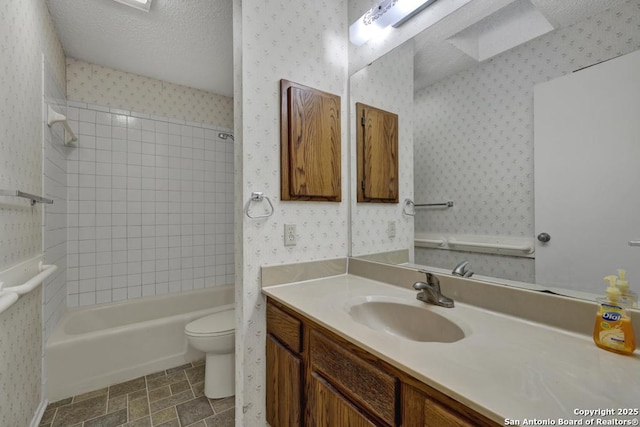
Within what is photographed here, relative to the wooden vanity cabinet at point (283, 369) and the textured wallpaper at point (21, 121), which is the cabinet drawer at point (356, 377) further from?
the textured wallpaper at point (21, 121)

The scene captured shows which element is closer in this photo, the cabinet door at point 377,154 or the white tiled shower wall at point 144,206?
A: the cabinet door at point 377,154

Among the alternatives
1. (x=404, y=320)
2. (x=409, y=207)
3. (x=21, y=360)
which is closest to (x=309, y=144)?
(x=409, y=207)

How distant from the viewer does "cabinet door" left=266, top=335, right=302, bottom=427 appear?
1096mm

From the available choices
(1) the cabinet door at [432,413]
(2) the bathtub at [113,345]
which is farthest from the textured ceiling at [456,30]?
(2) the bathtub at [113,345]

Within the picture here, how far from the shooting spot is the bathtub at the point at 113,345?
1828 millimetres

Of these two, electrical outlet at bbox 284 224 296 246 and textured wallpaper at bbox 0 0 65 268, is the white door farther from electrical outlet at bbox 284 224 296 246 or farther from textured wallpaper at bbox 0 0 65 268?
textured wallpaper at bbox 0 0 65 268

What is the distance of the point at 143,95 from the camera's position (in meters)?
2.59

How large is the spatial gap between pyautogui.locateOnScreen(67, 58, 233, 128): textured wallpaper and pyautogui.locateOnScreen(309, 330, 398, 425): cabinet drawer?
270 cm

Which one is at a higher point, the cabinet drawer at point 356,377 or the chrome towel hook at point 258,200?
the chrome towel hook at point 258,200

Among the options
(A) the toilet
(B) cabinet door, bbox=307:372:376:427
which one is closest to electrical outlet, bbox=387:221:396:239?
(B) cabinet door, bbox=307:372:376:427

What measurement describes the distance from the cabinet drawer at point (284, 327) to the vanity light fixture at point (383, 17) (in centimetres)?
153

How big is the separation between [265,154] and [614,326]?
135 centimetres

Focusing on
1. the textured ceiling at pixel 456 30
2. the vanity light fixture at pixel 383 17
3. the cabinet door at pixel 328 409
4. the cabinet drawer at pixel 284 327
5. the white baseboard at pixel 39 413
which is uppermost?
the vanity light fixture at pixel 383 17

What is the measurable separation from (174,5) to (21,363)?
2.20 metres
